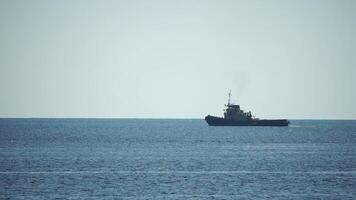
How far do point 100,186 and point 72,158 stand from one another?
35.6 metres

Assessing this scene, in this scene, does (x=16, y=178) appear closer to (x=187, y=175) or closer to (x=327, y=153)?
(x=187, y=175)

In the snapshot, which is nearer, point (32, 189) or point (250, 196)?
point (250, 196)

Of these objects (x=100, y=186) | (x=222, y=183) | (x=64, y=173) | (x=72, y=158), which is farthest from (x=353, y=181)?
(x=72, y=158)

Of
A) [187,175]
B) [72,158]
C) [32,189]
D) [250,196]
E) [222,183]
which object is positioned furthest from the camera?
[72,158]

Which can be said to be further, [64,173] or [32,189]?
[64,173]

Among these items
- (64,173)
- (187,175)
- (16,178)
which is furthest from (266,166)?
(16,178)

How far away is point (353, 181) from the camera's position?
224 feet

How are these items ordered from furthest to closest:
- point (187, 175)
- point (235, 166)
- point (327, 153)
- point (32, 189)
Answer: point (327, 153), point (235, 166), point (187, 175), point (32, 189)

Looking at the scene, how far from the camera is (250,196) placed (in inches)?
2265

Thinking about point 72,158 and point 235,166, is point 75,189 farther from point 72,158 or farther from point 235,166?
point 72,158

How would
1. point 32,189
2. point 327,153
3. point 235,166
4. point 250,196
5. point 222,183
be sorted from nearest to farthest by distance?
1. point 250,196
2. point 32,189
3. point 222,183
4. point 235,166
5. point 327,153

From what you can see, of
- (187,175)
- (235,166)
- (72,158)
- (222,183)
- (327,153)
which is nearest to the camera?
(222,183)

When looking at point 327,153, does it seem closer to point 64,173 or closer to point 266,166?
point 266,166

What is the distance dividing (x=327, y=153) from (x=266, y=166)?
2989 cm
